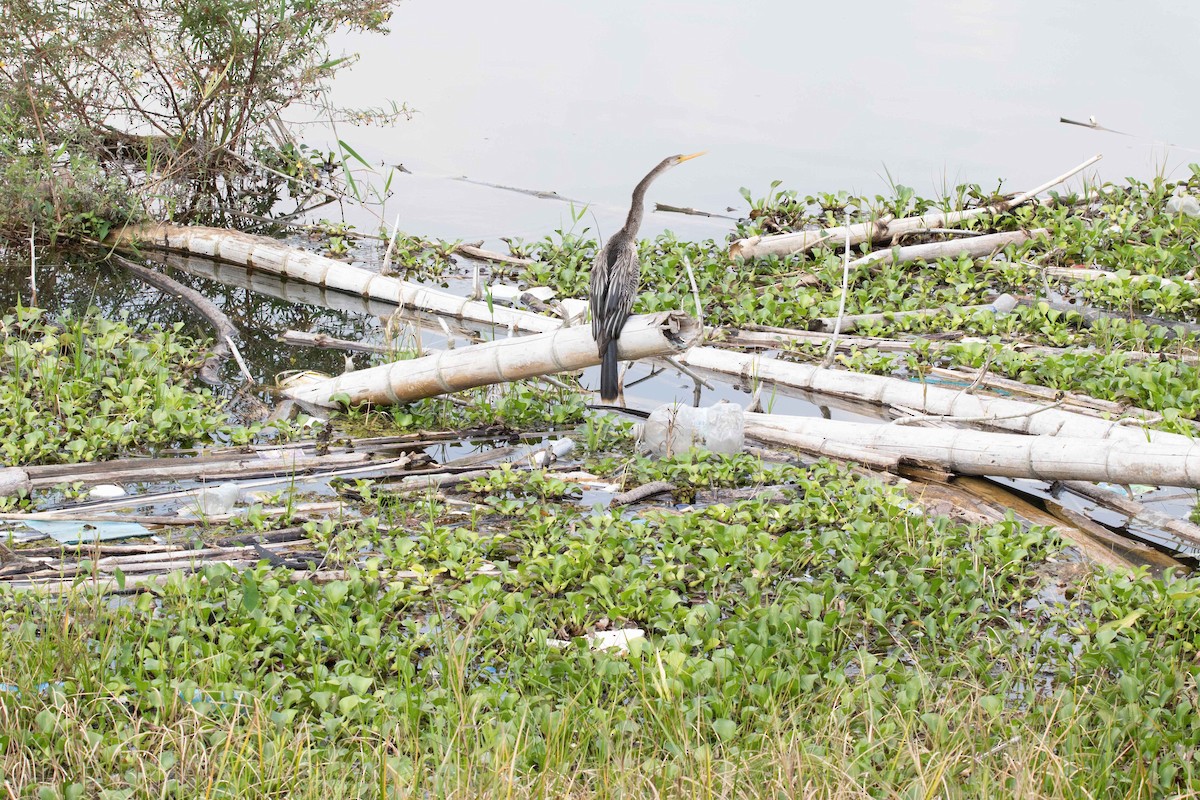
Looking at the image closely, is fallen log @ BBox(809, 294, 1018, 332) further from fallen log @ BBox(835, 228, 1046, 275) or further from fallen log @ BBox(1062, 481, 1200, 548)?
fallen log @ BBox(1062, 481, 1200, 548)

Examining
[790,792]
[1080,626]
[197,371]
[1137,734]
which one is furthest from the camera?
[197,371]

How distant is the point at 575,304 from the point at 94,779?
616 centimetres

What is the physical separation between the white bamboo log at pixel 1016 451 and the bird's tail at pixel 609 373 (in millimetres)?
865

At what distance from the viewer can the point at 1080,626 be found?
461 cm

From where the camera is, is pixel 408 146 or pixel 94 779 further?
pixel 408 146

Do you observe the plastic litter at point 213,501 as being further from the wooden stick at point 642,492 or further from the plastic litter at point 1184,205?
the plastic litter at point 1184,205

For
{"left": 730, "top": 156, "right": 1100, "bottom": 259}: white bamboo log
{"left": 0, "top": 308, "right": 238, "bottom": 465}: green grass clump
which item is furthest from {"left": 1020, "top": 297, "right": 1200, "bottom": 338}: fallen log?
{"left": 0, "top": 308, "right": 238, "bottom": 465}: green grass clump

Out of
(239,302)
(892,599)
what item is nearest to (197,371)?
(239,302)

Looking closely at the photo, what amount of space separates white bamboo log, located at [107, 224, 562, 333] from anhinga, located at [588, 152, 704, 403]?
5.77 ft

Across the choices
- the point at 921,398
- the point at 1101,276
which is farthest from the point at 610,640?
the point at 1101,276

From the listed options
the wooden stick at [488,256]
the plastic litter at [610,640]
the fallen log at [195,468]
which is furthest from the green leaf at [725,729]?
the wooden stick at [488,256]

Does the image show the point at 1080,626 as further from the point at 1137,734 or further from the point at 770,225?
the point at 770,225

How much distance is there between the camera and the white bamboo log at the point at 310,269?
9219 millimetres

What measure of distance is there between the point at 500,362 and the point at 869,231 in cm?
506
